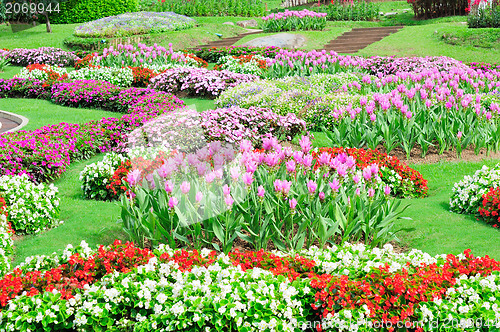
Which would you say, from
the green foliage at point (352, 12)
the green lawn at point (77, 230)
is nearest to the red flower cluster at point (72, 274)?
the green lawn at point (77, 230)

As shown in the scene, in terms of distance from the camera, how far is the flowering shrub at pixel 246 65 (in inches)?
657

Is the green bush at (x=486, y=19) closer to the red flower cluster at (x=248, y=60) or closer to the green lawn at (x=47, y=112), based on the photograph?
the red flower cluster at (x=248, y=60)

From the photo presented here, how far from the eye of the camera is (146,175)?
19.6ft

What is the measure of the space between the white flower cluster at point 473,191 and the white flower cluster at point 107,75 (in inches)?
468

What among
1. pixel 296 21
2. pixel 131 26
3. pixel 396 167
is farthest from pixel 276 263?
pixel 131 26

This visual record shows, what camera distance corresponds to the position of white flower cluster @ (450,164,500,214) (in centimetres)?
649

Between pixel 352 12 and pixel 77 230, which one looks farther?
pixel 352 12

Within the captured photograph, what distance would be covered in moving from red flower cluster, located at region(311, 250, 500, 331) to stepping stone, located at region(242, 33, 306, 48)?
18487mm

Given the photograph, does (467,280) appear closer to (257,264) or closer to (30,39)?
(257,264)

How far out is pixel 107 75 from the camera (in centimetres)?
1650

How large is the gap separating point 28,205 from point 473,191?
5.83 metres

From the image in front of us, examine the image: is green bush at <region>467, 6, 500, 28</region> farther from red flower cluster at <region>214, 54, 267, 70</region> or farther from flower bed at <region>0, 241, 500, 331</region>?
flower bed at <region>0, 241, 500, 331</region>

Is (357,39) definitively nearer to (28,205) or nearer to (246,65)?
(246,65)

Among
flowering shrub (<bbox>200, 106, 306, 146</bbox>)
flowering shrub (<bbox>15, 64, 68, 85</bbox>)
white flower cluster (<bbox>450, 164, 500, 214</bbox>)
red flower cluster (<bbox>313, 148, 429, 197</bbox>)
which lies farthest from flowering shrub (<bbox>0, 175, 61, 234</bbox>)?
flowering shrub (<bbox>15, 64, 68, 85</bbox>)
